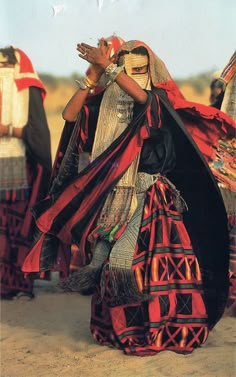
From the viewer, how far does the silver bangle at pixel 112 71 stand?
4.23 m

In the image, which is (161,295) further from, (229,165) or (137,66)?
(137,66)

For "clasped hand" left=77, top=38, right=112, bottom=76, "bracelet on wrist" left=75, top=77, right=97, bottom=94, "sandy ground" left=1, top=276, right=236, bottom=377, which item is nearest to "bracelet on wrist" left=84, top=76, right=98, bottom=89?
"bracelet on wrist" left=75, top=77, right=97, bottom=94

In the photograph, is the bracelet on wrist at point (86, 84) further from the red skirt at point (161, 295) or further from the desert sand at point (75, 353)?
the desert sand at point (75, 353)

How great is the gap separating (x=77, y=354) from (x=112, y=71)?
1940 millimetres

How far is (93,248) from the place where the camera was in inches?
181

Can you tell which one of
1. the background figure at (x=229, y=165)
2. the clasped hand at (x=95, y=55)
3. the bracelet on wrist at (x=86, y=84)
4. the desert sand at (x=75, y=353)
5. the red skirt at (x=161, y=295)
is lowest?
the desert sand at (x=75, y=353)

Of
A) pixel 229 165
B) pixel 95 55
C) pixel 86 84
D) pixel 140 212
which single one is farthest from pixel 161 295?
pixel 95 55

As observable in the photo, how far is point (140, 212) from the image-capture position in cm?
454

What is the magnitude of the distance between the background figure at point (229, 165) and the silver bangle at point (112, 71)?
1.16m

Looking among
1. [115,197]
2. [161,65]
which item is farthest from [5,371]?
[161,65]

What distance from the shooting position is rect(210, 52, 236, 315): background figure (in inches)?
199

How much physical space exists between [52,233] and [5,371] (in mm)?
1095

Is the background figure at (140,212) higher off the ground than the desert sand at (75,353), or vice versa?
the background figure at (140,212)

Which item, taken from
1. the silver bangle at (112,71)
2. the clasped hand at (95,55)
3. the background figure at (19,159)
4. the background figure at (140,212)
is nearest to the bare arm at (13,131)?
the background figure at (19,159)
